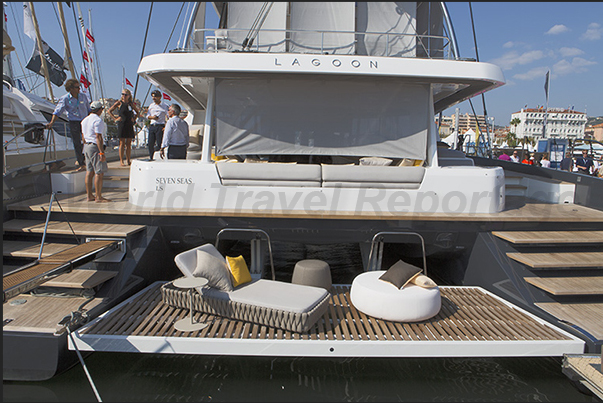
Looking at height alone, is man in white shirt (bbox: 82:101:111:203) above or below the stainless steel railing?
below

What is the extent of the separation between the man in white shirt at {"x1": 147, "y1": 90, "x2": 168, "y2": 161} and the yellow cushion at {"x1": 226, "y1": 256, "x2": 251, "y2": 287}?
5.43m

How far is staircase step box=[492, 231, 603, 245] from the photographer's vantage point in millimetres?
4938

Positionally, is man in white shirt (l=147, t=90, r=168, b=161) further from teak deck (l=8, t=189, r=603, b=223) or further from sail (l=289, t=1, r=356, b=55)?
sail (l=289, t=1, r=356, b=55)

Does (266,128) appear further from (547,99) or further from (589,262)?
(547,99)

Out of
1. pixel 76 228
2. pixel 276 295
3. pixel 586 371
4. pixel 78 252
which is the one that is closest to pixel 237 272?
pixel 276 295

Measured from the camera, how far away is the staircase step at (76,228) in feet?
16.0

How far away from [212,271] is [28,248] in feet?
7.74

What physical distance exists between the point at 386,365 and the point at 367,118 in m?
3.21

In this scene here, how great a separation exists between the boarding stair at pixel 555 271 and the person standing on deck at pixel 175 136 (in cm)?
466

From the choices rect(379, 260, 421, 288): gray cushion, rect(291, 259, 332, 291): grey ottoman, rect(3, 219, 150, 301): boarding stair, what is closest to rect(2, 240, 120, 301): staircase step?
rect(3, 219, 150, 301): boarding stair

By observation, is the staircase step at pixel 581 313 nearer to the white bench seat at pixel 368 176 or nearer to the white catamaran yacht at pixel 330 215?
the white catamaran yacht at pixel 330 215

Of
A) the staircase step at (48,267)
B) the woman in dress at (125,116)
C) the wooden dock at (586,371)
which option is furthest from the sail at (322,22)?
the wooden dock at (586,371)

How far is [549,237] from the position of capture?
5.07 m

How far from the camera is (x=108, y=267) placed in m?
4.85
